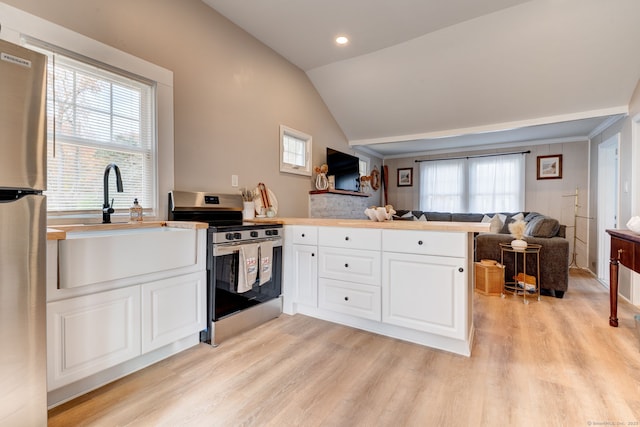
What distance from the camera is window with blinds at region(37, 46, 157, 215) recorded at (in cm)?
192

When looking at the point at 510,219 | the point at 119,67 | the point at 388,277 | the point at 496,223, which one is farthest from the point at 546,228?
the point at 119,67

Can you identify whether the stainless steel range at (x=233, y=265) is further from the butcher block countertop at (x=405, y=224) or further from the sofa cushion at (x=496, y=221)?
the sofa cushion at (x=496, y=221)

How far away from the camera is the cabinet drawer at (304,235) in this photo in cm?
272

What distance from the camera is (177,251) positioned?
2023 millimetres

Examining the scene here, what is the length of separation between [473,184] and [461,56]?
3332 mm

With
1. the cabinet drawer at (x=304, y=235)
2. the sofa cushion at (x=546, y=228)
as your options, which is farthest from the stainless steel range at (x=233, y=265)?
the sofa cushion at (x=546, y=228)

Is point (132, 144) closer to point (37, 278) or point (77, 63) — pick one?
point (77, 63)

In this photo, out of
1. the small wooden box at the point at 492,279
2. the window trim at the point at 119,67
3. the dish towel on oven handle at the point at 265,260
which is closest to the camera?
the window trim at the point at 119,67

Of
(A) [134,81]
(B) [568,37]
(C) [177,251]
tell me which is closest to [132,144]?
(A) [134,81]

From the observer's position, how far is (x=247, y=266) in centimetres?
240

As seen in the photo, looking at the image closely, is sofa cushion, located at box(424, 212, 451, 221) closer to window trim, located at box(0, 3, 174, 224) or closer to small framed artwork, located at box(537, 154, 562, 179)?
small framed artwork, located at box(537, 154, 562, 179)

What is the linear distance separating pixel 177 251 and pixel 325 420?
136 cm

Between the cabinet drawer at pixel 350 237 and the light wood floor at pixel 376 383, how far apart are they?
0.71 metres

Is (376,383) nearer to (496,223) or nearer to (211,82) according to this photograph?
(211,82)
